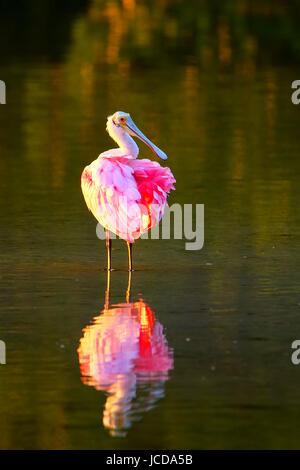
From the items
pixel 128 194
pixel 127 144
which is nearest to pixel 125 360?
pixel 128 194

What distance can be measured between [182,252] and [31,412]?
5.40 metres

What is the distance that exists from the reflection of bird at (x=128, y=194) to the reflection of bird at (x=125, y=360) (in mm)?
1566

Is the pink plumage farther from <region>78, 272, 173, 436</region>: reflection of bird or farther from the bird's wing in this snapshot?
<region>78, 272, 173, 436</region>: reflection of bird

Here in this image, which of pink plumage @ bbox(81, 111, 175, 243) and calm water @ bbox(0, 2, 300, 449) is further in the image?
pink plumage @ bbox(81, 111, 175, 243)

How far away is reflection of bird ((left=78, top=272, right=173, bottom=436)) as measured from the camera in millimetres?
8742

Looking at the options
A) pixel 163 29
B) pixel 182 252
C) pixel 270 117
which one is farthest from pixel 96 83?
pixel 182 252

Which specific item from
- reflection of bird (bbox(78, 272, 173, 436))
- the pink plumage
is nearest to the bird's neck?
the pink plumage

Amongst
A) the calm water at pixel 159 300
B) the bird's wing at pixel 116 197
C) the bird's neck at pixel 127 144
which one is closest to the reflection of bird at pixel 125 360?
the calm water at pixel 159 300

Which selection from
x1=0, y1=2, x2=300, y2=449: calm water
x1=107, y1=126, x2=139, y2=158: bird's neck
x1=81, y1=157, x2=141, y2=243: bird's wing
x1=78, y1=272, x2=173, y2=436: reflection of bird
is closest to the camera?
x1=0, y1=2, x2=300, y2=449: calm water

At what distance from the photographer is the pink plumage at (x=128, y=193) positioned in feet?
42.8

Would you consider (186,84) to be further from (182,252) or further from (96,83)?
(182,252)

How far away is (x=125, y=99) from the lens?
27047 mm

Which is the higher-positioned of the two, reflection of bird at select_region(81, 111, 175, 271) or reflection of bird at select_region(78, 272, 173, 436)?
reflection of bird at select_region(81, 111, 175, 271)

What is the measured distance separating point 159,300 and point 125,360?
2.04m
